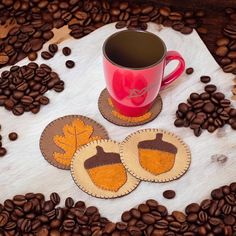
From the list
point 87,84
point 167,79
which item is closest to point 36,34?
point 87,84

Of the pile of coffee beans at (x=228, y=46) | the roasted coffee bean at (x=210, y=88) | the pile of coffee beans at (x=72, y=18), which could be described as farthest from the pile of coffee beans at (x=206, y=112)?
the pile of coffee beans at (x=72, y=18)

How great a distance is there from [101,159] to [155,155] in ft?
0.38

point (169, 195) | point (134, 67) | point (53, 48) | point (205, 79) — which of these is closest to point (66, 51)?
point (53, 48)

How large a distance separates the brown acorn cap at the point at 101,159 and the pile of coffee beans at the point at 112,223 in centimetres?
9

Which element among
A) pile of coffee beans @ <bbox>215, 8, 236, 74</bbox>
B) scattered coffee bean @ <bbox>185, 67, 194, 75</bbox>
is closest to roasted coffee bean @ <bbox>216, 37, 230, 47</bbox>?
pile of coffee beans @ <bbox>215, 8, 236, 74</bbox>

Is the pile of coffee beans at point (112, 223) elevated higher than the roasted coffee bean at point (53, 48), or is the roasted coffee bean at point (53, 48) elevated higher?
the roasted coffee bean at point (53, 48)

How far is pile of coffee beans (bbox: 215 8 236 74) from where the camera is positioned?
52.6 inches

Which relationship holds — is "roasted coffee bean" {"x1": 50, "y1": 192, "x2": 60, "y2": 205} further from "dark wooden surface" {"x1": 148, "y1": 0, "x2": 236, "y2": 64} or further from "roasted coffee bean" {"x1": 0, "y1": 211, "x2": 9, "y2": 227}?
"dark wooden surface" {"x1": 148, "y1": 0, "x2": 236, "y2": 64}

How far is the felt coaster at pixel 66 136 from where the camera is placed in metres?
1.13

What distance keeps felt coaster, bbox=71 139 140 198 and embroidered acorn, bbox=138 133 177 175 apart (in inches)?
1.7

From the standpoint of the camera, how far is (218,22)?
1447 mm

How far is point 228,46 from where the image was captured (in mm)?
1380

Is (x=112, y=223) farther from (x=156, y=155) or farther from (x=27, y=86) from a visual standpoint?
(x=27, y=86)

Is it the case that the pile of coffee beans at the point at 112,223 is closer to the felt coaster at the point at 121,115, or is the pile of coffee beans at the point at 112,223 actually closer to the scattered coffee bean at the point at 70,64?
the felt coaster at the point at 121,115
